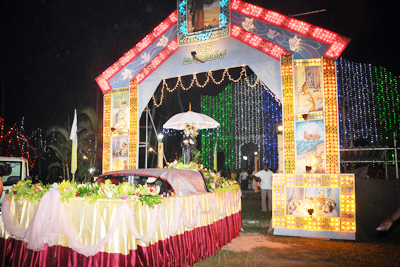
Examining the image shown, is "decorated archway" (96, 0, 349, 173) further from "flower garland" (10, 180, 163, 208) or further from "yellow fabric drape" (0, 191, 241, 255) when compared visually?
"flower garland" (10, 180, 163, 208)

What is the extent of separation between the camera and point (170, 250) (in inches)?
200

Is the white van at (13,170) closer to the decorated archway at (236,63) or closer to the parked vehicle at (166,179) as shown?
the decorated archway at (236,63)

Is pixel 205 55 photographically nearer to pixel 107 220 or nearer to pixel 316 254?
pixel 316 254

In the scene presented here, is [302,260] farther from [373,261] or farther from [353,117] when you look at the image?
[353,117]

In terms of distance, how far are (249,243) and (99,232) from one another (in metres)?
4.48

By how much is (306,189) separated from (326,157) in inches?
43.9

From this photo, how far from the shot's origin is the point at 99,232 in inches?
175

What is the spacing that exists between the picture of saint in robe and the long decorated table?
7.20 m

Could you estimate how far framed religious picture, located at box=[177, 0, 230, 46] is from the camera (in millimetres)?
10641

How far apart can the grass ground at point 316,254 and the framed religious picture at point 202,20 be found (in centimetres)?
715

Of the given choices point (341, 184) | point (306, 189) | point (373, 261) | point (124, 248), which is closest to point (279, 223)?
point (306, 189)

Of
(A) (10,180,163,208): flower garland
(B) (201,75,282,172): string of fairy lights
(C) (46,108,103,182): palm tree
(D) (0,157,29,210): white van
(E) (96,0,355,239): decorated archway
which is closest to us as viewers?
(A) (10,180,163,208): flower garland

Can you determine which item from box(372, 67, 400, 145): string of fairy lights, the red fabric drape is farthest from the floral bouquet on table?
box(372, 67, 400, 145): string of fairy lights

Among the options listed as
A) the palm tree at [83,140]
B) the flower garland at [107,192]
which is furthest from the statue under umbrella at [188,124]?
the palm tree at [83,140]
